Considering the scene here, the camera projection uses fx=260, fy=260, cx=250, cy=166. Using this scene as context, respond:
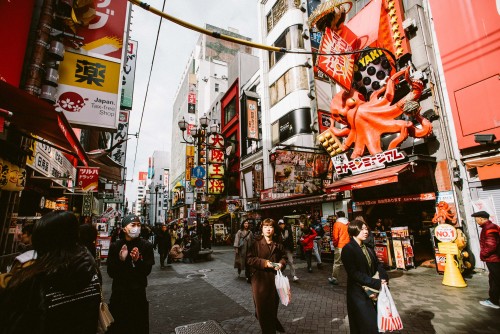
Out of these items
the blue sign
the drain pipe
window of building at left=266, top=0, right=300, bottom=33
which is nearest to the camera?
the drain pipe

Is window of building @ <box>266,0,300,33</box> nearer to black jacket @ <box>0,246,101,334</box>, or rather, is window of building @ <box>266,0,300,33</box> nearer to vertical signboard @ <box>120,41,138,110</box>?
vertical signboard @ <box>120,41,138,110</box>

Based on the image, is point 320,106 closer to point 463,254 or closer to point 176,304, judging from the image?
point 463,254

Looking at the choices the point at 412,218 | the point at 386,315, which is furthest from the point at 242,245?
the point at 412,218

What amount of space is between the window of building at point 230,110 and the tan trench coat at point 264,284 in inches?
1122

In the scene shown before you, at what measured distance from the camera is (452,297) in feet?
20.0

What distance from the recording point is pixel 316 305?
593cm

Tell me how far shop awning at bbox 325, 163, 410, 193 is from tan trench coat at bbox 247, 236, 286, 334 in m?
6.81

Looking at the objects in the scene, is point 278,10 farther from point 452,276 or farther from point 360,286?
point 360,286

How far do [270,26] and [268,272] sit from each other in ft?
81.2

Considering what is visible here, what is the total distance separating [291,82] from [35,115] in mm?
18779

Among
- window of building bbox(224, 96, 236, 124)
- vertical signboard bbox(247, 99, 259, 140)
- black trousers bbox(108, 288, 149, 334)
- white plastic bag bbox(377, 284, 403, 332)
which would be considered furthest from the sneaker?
window of building bbox(224, 96, 236, 124)

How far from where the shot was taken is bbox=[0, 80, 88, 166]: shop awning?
136 inches

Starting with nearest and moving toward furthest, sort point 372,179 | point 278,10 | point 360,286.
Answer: point 360,286
point 372,179
point 278,10

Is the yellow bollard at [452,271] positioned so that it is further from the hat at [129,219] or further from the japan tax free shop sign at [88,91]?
the japan tax free shop sign at [88,91]
